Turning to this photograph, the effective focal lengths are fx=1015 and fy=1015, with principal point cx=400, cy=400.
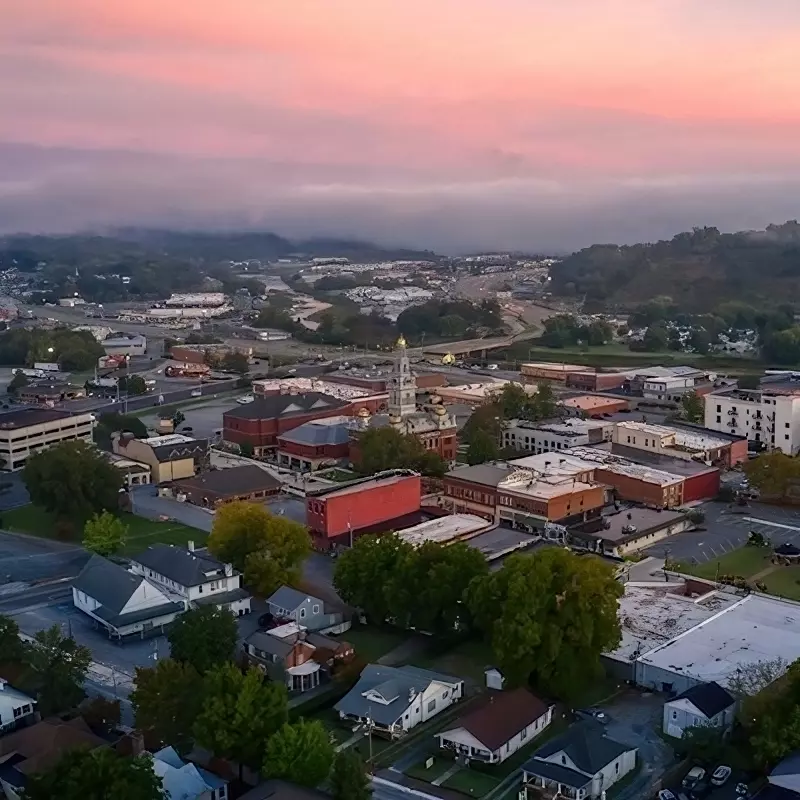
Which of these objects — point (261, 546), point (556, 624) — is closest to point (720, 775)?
point (556, 624)

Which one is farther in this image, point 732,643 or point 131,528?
point 131,528

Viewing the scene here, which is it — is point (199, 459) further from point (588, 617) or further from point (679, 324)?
point (679, 324)

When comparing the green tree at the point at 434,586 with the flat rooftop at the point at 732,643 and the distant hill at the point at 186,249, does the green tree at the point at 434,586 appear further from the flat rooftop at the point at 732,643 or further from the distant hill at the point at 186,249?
the distant hill at the point at 186,249

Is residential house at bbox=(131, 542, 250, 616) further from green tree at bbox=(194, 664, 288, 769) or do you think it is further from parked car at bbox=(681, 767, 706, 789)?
parked car at bbox=(681, 767, 706, 789)

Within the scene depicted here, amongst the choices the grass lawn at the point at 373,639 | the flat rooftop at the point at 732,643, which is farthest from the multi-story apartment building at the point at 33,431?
the flat rooftop at the point at 732,643

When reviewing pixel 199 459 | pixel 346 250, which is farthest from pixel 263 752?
pixel 346 250

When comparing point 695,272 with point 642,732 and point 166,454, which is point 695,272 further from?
point 642,732
